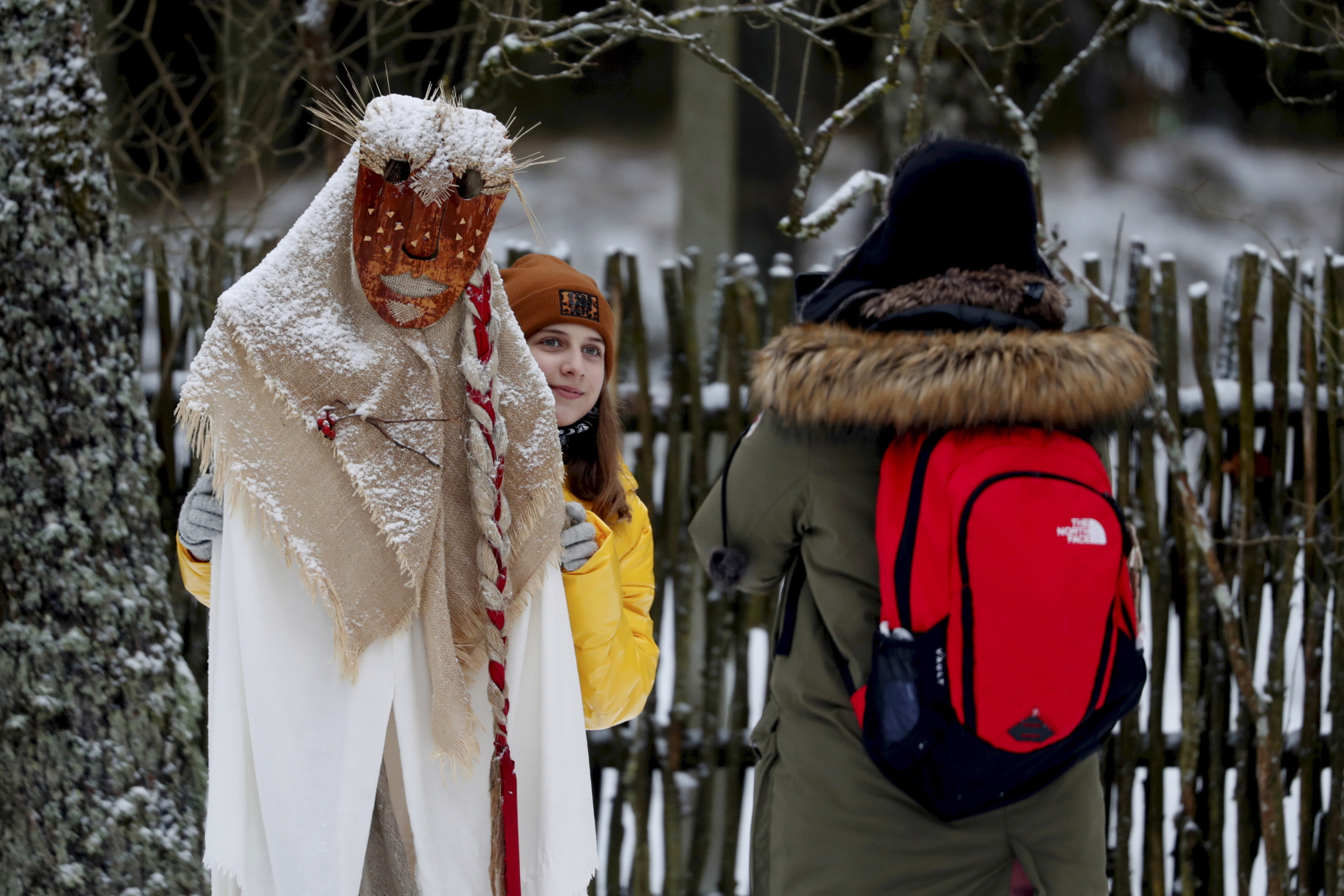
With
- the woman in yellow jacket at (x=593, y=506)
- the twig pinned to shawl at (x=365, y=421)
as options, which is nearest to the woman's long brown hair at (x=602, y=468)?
the woman in yellow jacket at (x=593, y=506)

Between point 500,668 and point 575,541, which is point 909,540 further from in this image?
point 500,668

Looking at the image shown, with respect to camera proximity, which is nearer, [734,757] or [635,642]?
[635,642]

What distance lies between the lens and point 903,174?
1604 millimetres

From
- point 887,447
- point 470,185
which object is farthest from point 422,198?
point 887,447

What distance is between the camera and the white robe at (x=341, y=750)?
1374 millimetres

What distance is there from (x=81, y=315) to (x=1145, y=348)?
7.41ft

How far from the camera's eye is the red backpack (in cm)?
146

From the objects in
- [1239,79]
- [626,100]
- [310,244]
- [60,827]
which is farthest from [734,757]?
[1239,79]

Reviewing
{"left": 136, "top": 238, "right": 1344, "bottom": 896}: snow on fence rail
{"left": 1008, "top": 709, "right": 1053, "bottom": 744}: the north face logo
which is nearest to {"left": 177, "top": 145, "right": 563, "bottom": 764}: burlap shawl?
{"left": 1008, "top": 709, "right": 1053, "bottom": 744}: the north face logo

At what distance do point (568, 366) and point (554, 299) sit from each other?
0.12 meters

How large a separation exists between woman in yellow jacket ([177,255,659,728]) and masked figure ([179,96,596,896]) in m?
0.11

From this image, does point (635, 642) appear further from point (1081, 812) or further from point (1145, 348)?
point (1145, 348)

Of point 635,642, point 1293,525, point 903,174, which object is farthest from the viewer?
point 1293,525

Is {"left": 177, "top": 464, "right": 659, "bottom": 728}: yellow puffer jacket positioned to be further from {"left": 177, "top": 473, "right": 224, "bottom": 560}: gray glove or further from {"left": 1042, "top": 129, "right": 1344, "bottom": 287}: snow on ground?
{"left": 1042, "top": 129, "right": 1344, "bottom": 287}: snow on ground
